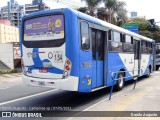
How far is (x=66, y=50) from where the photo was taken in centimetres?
888

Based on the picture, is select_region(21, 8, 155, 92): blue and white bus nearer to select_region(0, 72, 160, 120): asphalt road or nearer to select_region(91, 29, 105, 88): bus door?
select_region(91, 29, 105, 88): bus door

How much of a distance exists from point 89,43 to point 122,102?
232 cm

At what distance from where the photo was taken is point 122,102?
32.3 feet

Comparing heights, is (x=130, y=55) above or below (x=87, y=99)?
above

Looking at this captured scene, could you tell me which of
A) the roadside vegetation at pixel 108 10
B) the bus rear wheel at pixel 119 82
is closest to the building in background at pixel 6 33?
the roadside vegetation at pixel 108 10

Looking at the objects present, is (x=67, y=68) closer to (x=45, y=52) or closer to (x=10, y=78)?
(x=45, y=52)

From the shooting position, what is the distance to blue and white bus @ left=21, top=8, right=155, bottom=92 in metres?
8.86

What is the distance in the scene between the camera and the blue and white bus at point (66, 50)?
8859 millimetres

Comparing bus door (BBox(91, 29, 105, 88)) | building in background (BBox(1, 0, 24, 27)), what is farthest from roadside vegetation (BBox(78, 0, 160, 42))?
building in background (BBox(1, 0, 24, 27))

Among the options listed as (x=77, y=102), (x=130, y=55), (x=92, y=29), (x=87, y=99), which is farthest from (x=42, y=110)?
(x=130, y=55)

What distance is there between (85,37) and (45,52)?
140 centimetres

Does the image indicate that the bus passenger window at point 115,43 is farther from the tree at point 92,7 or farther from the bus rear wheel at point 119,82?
the tree at point 92,7

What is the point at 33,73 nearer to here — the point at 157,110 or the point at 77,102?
the point at 77,102

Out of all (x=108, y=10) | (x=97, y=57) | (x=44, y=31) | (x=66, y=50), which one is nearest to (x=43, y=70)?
(x=66, y=50)
